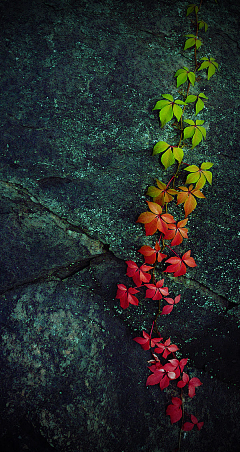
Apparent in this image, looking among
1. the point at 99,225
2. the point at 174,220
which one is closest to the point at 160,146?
the point at 174,220

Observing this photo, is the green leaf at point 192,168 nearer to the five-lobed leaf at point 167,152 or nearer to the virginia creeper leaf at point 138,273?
the five-lobed leaf at point 167,152

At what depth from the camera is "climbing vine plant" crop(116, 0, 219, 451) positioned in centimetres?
134

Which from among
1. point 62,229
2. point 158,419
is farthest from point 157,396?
point 62,229

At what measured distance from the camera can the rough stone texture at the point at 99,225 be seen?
4.43 ft

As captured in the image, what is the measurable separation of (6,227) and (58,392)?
999mm

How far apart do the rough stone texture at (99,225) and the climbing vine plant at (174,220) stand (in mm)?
57

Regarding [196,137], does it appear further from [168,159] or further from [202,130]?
[168,159]

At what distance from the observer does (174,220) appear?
142cm

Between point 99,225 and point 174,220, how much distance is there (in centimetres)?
46

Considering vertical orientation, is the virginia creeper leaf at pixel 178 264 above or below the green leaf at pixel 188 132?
below

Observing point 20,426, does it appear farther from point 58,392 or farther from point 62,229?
point 62,229

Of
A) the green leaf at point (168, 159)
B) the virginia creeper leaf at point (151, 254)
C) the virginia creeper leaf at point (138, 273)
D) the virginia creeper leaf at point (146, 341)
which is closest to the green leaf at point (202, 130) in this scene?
the green leaf at point (168, 159)

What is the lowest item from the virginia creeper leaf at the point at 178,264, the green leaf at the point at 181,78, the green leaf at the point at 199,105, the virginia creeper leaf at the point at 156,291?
the virginia creeper leaf at the point at 156,291

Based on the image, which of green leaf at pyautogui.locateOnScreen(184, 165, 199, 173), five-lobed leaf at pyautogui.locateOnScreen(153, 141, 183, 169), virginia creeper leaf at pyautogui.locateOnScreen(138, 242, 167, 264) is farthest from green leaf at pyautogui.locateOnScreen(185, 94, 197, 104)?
virginia creeper leaf at pyautogui.locateOnScreen(138, 242, 167, 264)
